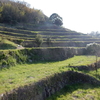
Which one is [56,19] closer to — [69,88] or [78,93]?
[69,88]

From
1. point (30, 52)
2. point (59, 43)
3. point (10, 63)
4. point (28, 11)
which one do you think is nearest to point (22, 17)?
point (28, 11)

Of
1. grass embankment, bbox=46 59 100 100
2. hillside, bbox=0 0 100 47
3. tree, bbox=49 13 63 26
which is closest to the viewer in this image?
grass embankment, bbox=46 59 100 100

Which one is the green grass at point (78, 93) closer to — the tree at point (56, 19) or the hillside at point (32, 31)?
the hillside at point (32, 31)

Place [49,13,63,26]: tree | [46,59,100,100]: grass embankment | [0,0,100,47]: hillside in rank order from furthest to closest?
[49,13,63,26]: tree, [0,0,100,47]: hillside, [46,59,100,100]: grass embankment

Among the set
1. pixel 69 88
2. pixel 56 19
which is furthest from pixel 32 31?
pixel 69 88

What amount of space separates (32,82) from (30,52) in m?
10.9

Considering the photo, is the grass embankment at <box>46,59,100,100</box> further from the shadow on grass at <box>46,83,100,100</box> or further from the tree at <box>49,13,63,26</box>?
the tree at <box>49,13,63,26</box>

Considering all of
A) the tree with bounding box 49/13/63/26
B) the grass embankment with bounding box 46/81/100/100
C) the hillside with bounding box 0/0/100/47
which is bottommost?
the grass embankment with bounding box 46/81/100/100

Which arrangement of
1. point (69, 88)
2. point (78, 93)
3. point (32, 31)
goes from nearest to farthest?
point (78, 93), point (69, 88), point (32, 31)

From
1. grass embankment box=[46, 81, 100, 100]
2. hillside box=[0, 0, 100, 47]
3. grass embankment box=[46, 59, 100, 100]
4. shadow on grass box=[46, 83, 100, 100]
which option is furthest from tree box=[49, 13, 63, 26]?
grass embankment box=[46, 81, 100, 100]

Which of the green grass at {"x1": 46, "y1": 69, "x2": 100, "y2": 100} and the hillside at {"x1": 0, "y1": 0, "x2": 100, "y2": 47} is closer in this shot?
the green grass at {"x1": 46, "y1": 69, "x2": 100, "y2": 100}

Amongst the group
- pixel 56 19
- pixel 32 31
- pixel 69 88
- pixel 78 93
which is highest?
pixel 56 19

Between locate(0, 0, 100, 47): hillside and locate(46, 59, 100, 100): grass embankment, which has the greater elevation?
locate(0, 0, 100, 47): hillside

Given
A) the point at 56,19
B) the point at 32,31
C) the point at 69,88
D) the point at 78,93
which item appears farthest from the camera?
the point at 56,19
